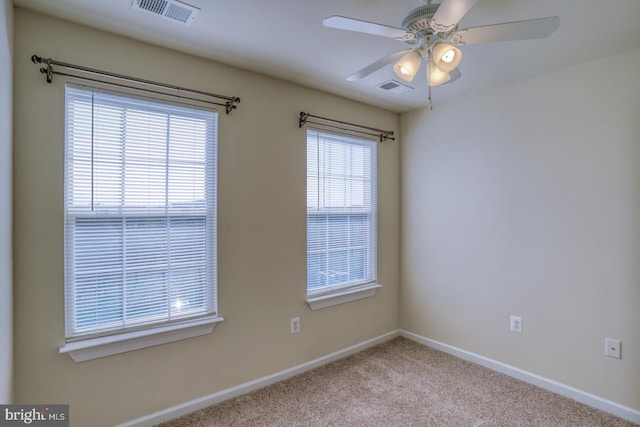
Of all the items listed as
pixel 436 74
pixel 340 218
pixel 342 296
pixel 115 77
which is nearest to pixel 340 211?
pixel 340 218

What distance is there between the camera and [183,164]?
2.26 meters

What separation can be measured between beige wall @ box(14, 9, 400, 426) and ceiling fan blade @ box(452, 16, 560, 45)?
62.0 inches

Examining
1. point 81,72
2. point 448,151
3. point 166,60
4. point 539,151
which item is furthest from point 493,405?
point 81,72

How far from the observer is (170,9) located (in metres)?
1.76

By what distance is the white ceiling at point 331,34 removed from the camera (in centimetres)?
173

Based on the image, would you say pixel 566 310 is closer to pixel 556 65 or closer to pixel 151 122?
pixel 556 65

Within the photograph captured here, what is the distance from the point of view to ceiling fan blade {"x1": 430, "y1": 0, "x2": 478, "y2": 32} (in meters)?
1.19

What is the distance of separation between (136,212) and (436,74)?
6.24 feet

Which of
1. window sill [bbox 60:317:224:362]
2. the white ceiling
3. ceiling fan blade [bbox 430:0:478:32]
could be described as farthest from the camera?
window sill [bbox 60:317:224:362]

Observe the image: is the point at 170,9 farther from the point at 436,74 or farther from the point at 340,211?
the point at 340,211

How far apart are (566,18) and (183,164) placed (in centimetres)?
244

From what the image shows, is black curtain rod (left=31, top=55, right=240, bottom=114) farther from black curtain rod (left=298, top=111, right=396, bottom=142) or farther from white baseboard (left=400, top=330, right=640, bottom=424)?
white baseboard (left=400, top=330, right=640, bottom=424)

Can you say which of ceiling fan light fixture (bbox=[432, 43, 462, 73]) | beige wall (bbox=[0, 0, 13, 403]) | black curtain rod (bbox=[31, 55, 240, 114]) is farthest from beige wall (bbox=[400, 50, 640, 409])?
beige wall (bbox=[0, 0, 13, 403])

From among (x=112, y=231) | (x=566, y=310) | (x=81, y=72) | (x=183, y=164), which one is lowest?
(x=566, y=310)
